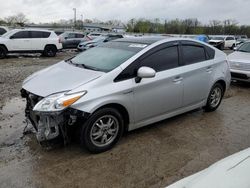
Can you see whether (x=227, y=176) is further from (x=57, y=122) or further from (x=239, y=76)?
(x=239, y=76)

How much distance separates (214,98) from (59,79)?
343 centimetres

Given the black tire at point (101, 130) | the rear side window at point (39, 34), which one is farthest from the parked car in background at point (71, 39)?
the black tire at point (101, 130)

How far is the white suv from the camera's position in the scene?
Result: 54.3 feet

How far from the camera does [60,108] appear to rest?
373 cm

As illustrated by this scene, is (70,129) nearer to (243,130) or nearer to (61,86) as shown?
(61,86)

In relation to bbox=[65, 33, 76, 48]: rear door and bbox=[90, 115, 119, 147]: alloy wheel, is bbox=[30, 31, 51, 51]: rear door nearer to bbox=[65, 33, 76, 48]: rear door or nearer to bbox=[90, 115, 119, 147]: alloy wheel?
bbox=[65, 33, 76, 48]: rear door

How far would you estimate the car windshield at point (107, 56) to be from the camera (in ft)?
14.9

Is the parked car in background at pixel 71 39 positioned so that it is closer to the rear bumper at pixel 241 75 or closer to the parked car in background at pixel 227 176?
the rear bumper at pixel 241 75

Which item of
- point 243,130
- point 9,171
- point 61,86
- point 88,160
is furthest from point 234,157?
point 243,130

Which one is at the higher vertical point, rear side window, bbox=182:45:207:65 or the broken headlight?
rear side window, bbox=182:45:207:65

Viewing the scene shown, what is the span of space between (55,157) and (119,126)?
39.3 inches

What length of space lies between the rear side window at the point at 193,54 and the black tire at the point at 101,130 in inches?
73.8

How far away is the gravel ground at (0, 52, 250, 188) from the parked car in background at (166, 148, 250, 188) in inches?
53.3

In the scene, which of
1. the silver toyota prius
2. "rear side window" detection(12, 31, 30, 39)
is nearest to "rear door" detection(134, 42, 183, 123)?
the silver toyota prius
